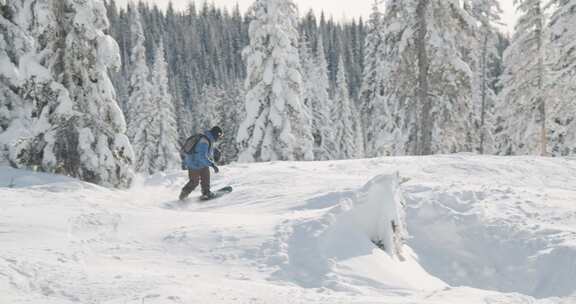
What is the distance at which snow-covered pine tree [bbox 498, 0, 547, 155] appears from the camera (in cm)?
2592

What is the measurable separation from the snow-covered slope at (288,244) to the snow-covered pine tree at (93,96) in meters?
1.07

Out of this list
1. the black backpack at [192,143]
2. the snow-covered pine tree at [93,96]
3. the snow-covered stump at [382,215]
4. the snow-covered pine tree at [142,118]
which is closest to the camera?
the snow-covered stump at [382,215]

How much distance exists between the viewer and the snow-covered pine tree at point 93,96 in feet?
40.1

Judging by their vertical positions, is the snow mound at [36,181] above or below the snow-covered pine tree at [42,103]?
below

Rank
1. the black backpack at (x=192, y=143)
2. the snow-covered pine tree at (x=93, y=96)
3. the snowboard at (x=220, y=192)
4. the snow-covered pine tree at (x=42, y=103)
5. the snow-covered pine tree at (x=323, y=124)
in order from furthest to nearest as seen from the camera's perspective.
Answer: the snow-covered pine tree at (x=323, y=124) → the snow-covered pine tree at (x=93, y=96) → the snow-covered pine tree at (x=42, y=103) → the snowboard at (x=220, y=192) → the black backpack at (x=192, y=143)

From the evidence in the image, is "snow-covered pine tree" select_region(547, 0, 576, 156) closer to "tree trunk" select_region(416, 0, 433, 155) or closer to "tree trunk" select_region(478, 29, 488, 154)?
"tree trunk" select_region(416, 0, 433, 155)

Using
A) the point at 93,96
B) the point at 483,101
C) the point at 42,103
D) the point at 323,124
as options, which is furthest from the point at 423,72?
the point at 323,124

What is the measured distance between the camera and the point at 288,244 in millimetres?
7418

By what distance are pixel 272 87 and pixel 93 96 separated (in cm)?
1294

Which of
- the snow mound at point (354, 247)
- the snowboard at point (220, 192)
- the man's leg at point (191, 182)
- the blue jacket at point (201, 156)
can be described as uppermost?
the blue jacket at point (201, 156)

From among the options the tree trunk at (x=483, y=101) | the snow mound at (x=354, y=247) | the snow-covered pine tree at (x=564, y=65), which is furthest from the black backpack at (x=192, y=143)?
the tree trunk at (x=483, y=101)

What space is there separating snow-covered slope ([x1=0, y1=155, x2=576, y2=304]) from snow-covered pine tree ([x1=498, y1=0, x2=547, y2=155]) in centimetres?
1640

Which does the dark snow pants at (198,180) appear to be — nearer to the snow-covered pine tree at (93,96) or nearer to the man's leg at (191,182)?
the man's leg at (191,182)

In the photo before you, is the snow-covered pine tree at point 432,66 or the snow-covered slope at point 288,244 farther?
the snow-covered pine tree at point 432,66
